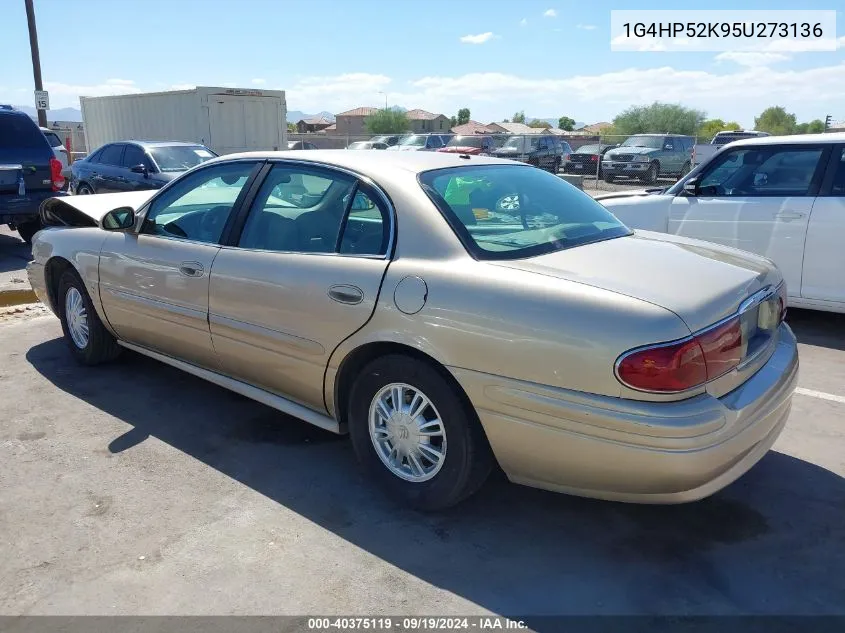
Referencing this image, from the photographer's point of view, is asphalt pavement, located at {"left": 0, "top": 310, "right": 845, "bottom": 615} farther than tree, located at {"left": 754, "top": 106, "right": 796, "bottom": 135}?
No

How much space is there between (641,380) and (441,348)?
0.80 m

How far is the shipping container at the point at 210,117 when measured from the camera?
57.0 ft

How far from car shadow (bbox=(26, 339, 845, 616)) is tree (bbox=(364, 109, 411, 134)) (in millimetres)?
55988

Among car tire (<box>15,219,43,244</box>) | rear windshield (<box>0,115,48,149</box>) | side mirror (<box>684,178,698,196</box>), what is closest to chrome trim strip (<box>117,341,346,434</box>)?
side mirror (<box>684,178,698,196</box>)

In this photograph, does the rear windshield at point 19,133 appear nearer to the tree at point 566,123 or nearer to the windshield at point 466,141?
the windshield at point 466,141

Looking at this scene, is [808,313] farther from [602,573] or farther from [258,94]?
[258,94]

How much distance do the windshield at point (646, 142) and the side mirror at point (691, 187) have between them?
18.3 metres

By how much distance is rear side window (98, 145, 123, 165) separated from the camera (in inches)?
516

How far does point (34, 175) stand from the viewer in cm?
946

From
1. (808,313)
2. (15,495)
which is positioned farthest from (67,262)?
(808,313)

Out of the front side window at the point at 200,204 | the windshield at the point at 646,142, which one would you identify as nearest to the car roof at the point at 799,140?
the front side window at the point at 200,204

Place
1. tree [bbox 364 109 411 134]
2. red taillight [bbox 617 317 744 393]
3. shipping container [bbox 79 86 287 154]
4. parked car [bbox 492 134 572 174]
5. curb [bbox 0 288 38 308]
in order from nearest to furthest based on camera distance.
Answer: red taillight [bbox 617 317 744 393], curb [bbox 0 288 38 308], shipping container [bbox 79 86 287 154], parked car [bbox 492 134 572 174], tree [bbox 364 109 411 134]

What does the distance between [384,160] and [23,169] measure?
7.78m

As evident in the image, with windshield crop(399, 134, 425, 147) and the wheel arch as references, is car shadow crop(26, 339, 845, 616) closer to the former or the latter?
the wheel arch
